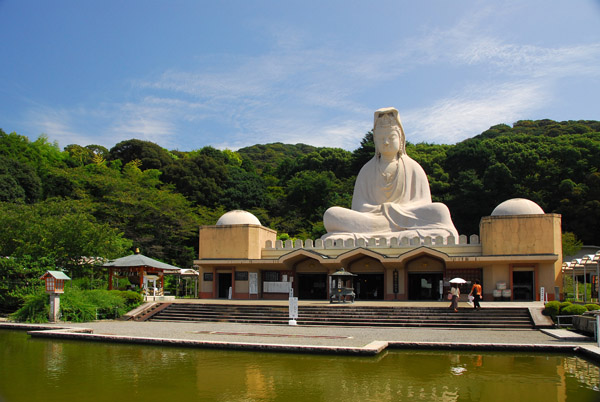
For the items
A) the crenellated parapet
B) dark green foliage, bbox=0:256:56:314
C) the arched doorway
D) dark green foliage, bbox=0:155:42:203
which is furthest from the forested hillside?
the arched doorway

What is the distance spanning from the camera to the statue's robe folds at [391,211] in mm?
27750

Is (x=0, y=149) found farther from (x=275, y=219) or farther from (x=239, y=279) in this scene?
(x=239, y=279)

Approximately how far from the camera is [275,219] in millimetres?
48250

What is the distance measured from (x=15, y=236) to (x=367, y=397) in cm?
2014

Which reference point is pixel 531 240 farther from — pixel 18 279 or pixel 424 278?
pixel 18 279

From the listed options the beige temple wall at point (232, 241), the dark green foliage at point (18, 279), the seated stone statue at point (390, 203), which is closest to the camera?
the dark green foliage at point (18, 279)

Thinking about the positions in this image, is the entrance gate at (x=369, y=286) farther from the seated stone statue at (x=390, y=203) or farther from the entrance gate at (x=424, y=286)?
the seated stone statue at (x=390, y=203)

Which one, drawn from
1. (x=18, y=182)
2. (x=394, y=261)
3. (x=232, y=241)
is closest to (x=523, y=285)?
(x=394, y=261)

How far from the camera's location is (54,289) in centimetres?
1984

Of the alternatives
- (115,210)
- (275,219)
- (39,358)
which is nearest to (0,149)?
(115,210)

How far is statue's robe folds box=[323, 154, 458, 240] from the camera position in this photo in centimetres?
2775

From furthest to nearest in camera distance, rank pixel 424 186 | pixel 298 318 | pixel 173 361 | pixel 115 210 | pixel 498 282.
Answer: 1. pixel 115 210
2. pixel 424 186
3. pixel 498 282
4. pixel 298 318
5. pixel 173 361

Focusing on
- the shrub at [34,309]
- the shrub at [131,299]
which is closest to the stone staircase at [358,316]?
the shrub at [131,299]

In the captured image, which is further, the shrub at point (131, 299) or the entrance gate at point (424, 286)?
the entrance gate at point (424, 286)
